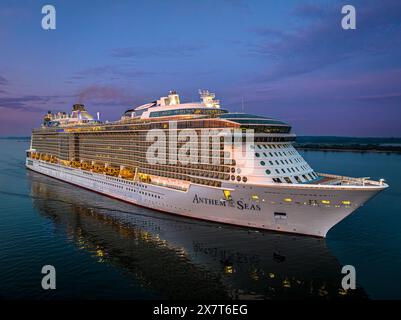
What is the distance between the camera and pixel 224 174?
3328cm

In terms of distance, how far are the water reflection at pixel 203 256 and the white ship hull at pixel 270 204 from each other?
112cm

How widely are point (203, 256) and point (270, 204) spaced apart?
8.21 meters

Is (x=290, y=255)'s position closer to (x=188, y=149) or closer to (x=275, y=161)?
(x=275, y=161)

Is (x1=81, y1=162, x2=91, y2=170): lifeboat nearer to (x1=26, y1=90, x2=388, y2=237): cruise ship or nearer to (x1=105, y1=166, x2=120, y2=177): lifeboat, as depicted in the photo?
(x1=105, y1=166, x2=120, y2=177): lifeboat

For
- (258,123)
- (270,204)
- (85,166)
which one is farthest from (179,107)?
(85,166)

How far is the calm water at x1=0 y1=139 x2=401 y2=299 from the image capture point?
23.0m

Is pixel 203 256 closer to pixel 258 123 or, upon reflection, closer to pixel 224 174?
pixel 224 174


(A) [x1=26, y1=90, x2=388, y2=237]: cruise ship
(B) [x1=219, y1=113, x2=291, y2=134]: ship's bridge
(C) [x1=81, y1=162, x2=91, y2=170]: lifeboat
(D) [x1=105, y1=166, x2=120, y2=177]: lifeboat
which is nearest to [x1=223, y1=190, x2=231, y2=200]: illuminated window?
(A) [x1=26, y1=90, x2=388, y2=237]: cruise ship

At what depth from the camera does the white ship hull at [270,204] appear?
28422mm

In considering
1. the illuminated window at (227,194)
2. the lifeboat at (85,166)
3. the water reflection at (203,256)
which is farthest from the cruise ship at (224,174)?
the lifeboat at (85,166)

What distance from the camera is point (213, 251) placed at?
29.5 metres

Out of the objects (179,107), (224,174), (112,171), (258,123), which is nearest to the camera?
(224,174)

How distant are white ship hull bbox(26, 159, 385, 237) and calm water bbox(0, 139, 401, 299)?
3.84 feet
